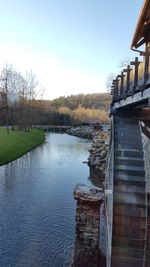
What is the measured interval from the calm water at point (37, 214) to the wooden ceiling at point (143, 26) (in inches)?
251

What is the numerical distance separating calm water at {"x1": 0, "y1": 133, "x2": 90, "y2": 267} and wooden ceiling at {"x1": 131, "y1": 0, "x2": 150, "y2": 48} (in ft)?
20.9

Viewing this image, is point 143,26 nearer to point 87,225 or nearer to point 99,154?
point 87,225

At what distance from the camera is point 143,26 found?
5977 millimetres

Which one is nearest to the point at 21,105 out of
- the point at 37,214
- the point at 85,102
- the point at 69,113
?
the point at 37,214

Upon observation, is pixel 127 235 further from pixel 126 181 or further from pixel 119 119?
pixel 119 119

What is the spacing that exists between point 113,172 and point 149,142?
141cm

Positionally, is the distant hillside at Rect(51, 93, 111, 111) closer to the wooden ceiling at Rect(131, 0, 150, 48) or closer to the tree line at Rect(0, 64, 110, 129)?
the tree line at Rect(0, 64, 110, 129)

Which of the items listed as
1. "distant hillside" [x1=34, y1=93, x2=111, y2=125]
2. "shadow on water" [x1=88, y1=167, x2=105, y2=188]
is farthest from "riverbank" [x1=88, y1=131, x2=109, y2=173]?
"distant hillside" [x1=34, y1=93, x2=111, y2=125]

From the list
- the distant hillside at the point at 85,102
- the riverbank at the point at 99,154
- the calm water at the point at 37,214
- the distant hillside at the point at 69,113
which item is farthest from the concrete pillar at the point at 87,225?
the distant hillside at the point at 85,102

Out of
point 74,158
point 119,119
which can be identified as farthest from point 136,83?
point 74,158

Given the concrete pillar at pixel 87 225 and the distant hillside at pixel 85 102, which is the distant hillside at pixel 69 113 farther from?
the concrete pillar at pixel 87 225

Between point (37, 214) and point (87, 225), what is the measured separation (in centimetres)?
379

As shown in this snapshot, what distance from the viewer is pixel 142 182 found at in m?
6.65

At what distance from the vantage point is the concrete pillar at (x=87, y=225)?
18.4 feet
